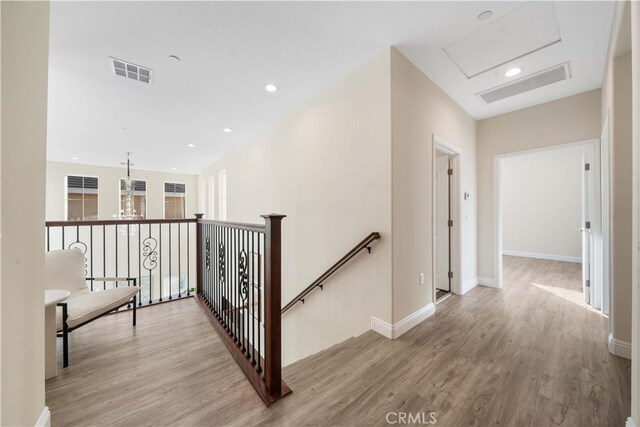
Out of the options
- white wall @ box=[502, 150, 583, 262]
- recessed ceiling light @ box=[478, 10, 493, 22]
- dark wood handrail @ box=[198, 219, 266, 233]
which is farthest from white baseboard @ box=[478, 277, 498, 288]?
dark wood handrail @ box=[198, 219, 266, 233]

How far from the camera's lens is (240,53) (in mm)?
2488

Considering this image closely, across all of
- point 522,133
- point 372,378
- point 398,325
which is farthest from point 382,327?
point 522,133

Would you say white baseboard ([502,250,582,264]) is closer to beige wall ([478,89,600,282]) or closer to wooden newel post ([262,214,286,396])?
beige wall ([478,89,600,282])

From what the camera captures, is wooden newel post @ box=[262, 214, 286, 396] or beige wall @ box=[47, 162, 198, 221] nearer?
wooden newel post @ box=[262, 214, 286, 396]

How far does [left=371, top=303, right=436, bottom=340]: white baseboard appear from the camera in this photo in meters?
2.33

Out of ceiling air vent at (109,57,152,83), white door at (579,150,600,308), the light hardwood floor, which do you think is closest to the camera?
the light hardwood floor

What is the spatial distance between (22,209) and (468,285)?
4747 millimetres

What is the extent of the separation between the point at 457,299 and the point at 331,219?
217cm

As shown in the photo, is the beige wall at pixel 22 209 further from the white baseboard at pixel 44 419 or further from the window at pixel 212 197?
the window at pixel 212 197

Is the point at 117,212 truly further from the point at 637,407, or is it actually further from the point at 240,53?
the point at 637,407

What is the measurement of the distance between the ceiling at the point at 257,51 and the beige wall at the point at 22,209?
3.43 ft

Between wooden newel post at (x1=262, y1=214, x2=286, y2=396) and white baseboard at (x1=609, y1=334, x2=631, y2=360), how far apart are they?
9.19 feet

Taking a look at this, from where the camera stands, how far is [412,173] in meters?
2.59

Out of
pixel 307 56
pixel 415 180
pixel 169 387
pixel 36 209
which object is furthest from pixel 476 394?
pixel 307 56
